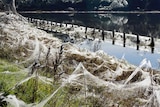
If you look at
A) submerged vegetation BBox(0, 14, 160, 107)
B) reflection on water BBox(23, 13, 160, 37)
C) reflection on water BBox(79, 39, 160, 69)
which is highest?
submerged vegetation BBox(0, 14, 160, 107)

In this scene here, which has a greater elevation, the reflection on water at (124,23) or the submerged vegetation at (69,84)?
the submerged vegetation at (69,84)

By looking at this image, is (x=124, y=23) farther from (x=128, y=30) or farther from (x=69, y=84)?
(x=69, y=84)

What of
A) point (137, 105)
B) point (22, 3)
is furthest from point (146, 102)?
point (22, 3)

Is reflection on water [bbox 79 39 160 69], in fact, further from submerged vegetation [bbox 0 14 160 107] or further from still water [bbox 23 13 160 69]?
submerged vegetation [bbox 0 14 160 107]

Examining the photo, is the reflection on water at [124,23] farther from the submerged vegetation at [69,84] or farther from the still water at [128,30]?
the submerged vegetation at [69,84]

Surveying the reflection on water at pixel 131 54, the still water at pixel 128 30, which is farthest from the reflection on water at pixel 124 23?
the reflection on water at pixel 131 54

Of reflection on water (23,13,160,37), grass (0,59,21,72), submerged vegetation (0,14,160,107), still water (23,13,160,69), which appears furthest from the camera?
reflection on water (23,13,160,37)

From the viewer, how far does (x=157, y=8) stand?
117312 mm

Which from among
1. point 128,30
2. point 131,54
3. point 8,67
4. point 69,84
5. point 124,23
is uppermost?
point 8,67

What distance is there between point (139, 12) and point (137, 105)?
105991 mm

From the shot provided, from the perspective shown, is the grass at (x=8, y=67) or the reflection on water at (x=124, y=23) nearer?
the grass at (x=8, y=67)

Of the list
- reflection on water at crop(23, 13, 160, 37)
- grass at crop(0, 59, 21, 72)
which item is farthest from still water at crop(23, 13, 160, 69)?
grass at crop(0, 59, 21, 72)

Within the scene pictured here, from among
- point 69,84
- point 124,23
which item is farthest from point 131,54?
point 124,23

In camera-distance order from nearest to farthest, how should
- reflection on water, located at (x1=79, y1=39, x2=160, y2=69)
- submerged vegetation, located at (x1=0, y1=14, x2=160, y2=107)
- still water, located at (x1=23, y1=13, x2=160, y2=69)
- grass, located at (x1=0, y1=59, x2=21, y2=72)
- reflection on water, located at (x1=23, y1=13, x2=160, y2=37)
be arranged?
1. submerged vegetation, located at (x1=0, y1=14, x2=160, y2=107)
2. grass, located at (x1=0, y1=59, x2=21, y2=72)
3. reflection on water, located at (x1=79, y1=39, x2=160, y2=69)
4. still water, located at (x1=23, y1=13, x2=160, y2=69)
5. reflection on water, located at (x1=23, y1=13, x2=160, y2=37)
